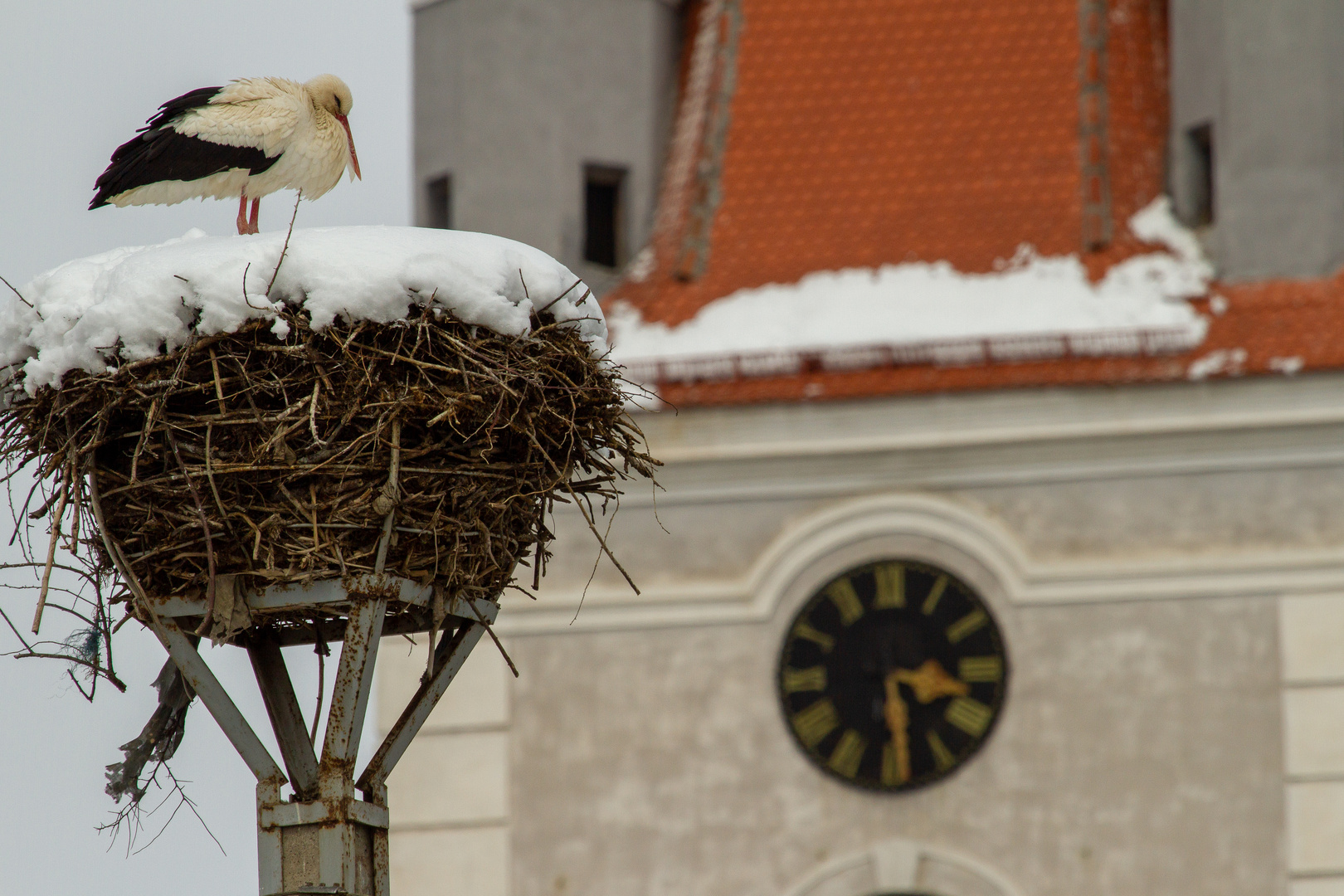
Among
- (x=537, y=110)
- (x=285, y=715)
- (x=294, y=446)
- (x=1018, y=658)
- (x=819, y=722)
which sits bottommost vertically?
(x=285, y=715)

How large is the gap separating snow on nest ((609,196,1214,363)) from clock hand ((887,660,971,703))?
1822 mm

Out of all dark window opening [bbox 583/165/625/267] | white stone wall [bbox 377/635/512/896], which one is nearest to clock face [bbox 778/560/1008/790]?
white stone wall [bbox 377/635/512/896]

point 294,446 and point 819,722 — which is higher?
point 819,722

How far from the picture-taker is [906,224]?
1784 cm

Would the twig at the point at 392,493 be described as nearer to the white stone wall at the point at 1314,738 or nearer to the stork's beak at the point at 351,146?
the stork's beak at the point at 351,146

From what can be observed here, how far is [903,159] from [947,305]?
127cm

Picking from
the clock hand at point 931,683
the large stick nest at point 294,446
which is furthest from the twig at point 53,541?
the clock hand at point 931,683

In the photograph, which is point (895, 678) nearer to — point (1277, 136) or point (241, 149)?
point (1277, 136)

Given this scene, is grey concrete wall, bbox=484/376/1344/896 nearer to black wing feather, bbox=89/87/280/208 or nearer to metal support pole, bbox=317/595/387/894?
black wing feather, bbox=89/87/280/208

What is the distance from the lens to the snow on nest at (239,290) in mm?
8234

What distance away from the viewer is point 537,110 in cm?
1822

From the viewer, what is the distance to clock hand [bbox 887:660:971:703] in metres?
16.7

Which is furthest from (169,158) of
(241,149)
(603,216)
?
(603,216)

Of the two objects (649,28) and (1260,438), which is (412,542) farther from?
(649,28)
